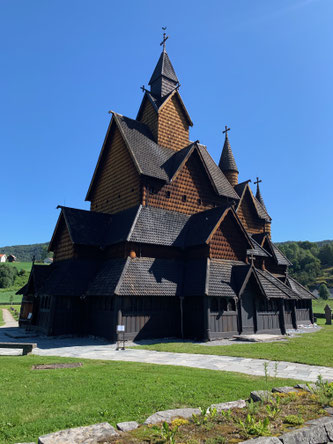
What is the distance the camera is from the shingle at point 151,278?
1833 cm

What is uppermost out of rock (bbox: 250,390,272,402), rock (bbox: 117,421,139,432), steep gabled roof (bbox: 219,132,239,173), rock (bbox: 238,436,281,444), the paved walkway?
steep gabled roof (bbox: 219,132,239,173)

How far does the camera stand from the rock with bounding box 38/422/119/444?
4387 millimetres

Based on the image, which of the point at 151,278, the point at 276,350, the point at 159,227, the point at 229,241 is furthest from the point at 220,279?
the point at 276,350

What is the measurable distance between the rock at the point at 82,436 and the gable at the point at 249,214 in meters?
28.1

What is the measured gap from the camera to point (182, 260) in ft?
74.9

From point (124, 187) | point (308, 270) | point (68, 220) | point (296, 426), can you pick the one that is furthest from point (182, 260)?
point (308, 270)

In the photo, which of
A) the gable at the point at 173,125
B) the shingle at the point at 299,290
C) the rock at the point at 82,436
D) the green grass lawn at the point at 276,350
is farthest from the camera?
the shingle at the point at 299,290

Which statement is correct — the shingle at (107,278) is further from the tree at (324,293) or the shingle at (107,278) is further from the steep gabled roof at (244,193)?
the tree at (324,293)

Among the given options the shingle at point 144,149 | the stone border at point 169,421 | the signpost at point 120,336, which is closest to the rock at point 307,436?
the stone border at point 169,421

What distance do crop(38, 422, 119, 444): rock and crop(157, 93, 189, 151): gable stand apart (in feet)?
80.1

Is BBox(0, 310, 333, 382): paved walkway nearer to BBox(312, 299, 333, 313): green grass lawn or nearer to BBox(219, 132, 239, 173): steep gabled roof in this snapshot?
BBox(219, 132, 239, 173): steep gabled roof

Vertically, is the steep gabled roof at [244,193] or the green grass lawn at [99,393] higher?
the steep gabled roof at [244,193]

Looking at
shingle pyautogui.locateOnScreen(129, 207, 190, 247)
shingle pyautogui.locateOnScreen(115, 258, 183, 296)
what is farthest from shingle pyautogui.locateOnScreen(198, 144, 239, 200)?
shingle pyautogui.locateOnScreen(115, 258, 183, 296)

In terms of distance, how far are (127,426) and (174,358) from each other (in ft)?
27.8
